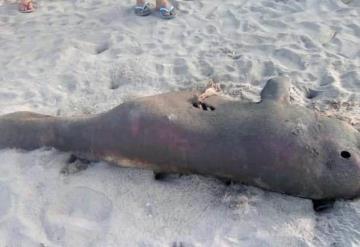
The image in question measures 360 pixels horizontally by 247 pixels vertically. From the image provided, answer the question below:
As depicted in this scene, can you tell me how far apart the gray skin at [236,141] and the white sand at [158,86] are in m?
0.17

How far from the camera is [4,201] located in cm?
339

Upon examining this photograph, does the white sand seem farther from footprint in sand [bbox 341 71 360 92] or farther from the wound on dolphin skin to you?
the wound on dolphin skin

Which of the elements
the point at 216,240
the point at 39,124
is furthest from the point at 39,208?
the point at 216,240

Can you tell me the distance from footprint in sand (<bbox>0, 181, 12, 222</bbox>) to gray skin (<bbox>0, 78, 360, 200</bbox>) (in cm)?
53

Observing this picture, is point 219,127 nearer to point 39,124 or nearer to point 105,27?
point 39,124

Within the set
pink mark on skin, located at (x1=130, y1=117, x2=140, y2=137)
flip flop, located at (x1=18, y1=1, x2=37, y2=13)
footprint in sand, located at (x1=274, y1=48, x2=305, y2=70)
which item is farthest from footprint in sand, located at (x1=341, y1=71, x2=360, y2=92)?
flip flop, located at (x1=18, y1=1, x2=37, y2=13)

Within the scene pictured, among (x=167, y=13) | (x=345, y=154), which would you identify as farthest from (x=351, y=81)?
(x=167, y=13)

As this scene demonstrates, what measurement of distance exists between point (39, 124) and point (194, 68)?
59.3 inches

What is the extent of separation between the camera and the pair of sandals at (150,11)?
539 cm

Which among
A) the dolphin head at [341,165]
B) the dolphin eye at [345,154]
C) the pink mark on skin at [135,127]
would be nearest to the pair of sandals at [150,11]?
the pink mark on skin at [135,127]

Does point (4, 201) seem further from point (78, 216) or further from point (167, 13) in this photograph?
point (167, 13)

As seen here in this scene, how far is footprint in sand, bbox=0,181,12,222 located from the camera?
3.31m

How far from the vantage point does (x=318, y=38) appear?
4.75m

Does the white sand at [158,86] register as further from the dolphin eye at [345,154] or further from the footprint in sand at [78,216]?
the dolphin eye at [345,154]
